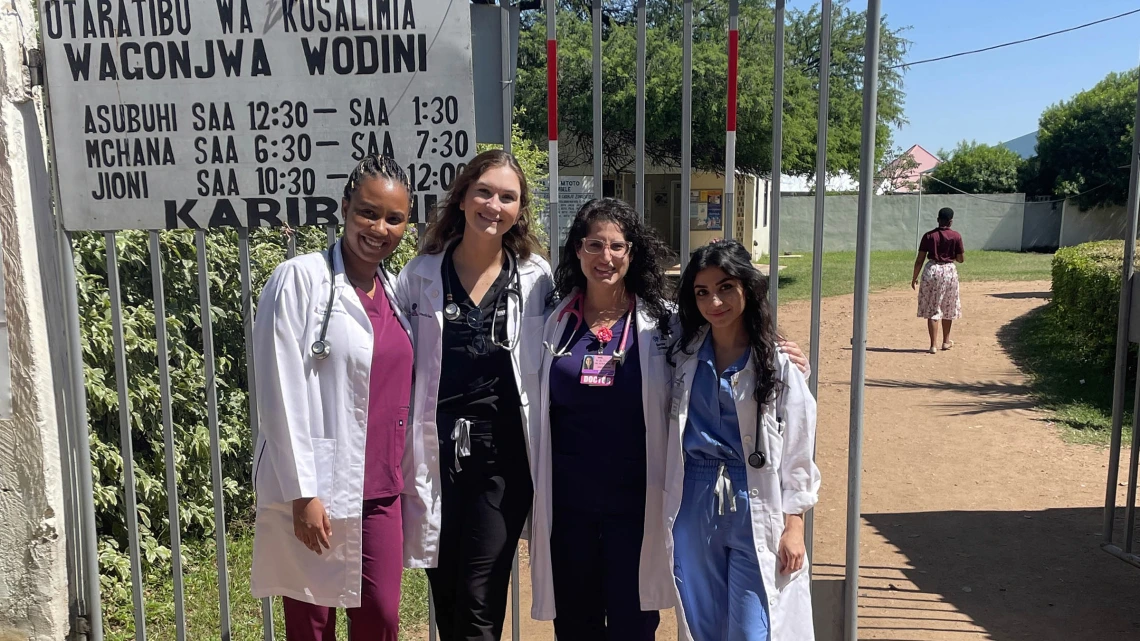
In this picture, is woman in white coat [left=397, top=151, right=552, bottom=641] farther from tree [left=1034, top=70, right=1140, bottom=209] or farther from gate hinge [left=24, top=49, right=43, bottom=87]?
tree [left=1034, top=70, right=1140, bottom=209]

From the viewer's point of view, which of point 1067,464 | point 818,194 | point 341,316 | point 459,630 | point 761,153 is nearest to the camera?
point 341,316

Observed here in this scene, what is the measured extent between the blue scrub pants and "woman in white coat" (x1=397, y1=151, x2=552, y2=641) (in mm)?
506

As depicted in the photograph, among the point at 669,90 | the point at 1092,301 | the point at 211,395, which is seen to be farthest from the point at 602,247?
the point at 669,90

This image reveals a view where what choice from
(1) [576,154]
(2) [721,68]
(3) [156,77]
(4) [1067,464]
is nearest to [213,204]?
(3) [156,77]

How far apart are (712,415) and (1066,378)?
316 inches

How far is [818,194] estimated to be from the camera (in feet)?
9.11

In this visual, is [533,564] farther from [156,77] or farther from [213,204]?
[156,77]

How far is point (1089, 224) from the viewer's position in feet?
97.0

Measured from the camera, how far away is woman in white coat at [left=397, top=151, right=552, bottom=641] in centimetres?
253

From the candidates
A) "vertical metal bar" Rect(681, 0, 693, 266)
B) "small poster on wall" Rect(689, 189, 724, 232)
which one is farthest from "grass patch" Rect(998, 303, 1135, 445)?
"vertical metal bar" Rect(681, 0, 693, 266)

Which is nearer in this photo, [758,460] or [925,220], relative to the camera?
[758,460]

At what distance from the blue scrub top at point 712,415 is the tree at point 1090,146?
31800mm

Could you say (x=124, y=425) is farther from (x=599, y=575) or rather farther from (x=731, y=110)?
(x=731, y=110)

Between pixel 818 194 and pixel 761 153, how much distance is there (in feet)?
48.1
